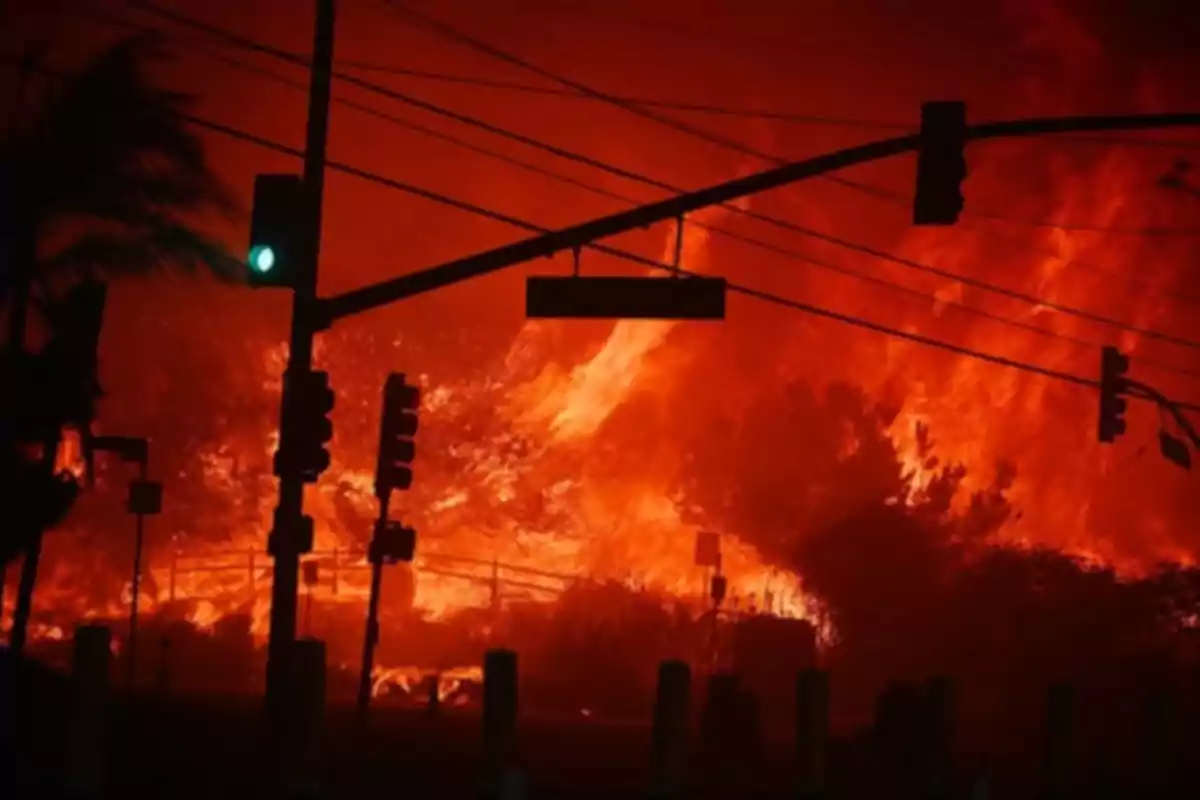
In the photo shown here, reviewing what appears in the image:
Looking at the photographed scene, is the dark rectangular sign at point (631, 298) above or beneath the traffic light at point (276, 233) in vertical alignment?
beneath

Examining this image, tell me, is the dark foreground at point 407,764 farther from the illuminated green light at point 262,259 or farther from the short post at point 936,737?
the illuminated green light at point 262,259

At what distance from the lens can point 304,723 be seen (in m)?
15.6

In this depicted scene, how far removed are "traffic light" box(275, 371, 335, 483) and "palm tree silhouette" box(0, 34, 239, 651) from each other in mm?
1445

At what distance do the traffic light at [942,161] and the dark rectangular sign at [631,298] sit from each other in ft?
7.64

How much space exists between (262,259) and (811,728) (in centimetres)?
755

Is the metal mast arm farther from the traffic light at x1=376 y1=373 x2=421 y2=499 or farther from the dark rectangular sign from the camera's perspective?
the traffic light at x1=376 y1=373 x2=421 y2=499

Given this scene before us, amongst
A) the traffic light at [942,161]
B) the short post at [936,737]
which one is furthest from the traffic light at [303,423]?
the short post at [936,737]

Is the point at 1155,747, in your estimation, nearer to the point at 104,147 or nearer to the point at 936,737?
the point at 936,737

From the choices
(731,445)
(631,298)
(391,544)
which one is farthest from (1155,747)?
(731,445)

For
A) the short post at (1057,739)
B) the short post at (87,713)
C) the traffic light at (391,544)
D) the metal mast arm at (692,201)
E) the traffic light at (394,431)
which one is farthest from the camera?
the traffic light at (391,544)

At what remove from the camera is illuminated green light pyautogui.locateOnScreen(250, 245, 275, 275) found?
21.2 m

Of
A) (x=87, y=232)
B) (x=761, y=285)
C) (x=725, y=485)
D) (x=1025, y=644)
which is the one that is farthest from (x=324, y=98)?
(x=761, y=285)

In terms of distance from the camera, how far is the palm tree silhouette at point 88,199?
68.2ft

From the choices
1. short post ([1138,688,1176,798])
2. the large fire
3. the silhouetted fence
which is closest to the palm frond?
the silhouetted fence
